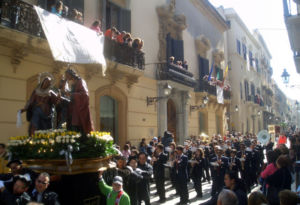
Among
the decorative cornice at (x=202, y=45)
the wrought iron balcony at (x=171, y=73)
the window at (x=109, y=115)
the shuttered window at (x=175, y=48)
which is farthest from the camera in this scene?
the decorative cornice at (x=202, y=45)

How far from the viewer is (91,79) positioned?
11.4 meters

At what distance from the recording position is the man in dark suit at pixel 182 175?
354 inches

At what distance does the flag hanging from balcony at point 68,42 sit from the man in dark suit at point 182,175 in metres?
3.81

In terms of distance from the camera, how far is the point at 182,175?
359 inches

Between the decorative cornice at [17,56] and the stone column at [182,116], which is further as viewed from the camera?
the stone column at [182,116]

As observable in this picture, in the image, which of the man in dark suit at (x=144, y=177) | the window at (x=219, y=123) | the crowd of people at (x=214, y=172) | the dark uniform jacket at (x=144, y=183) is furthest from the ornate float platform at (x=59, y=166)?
the window at (x=219, y=123)

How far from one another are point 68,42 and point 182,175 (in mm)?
4842

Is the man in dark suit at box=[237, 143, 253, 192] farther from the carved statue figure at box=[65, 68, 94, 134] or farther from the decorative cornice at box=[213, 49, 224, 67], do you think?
the decorative cornice at box=[213, 49, 224, 67]

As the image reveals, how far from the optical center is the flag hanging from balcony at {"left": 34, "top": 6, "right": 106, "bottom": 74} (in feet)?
21.6

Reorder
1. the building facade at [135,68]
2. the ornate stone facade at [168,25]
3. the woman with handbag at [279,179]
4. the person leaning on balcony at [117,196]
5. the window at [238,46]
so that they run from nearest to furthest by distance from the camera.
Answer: the person leaning on balcony at [117,196] < the woman with handbag at [279,179] < the building facade at [135,68] < the ornate stone facade at [168,25] < the window at [238,46]

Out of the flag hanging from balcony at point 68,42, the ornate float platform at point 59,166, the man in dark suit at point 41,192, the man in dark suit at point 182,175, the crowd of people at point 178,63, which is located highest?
the crowd of people at point 178,63

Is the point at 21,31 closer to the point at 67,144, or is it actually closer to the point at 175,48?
the point at 67,144

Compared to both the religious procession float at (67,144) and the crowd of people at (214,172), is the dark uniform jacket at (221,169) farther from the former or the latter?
the religious procession float at (67,144)

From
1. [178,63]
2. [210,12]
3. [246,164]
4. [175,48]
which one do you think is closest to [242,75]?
[210,12]
